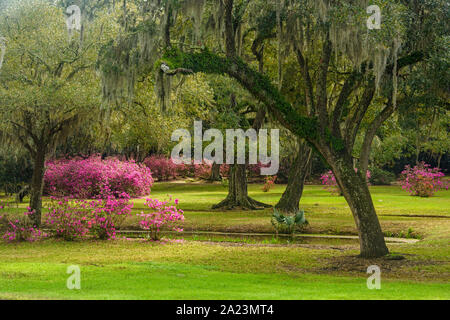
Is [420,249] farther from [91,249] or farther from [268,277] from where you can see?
[91,249]

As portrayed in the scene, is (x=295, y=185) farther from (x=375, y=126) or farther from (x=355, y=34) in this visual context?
(x=355, y=34)

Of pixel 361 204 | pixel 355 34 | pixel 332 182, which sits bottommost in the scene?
pixel 332 182

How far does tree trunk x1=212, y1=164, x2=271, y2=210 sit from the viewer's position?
95.1 feet

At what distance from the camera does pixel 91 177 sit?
3428cm

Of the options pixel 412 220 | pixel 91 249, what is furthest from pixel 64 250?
pixel 412 220

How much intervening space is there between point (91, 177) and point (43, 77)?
1534cm

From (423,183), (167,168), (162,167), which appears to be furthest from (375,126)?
(167,168)

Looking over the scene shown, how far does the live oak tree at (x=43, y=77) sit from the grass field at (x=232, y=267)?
4.34 meters

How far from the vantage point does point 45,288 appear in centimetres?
909

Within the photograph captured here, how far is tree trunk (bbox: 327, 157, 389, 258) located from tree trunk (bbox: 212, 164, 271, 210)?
15.2 m

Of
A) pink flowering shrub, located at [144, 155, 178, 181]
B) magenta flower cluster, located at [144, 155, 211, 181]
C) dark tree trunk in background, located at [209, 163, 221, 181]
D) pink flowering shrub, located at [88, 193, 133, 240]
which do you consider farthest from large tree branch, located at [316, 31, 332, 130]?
pink flowering shrub, located at [144, 155, 178, 181]

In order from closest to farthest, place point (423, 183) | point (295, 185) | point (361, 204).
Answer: point (361, 204) < point (295, 185) < point (423, 183)

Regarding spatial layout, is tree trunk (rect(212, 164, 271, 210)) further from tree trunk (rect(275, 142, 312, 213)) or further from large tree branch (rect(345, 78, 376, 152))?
large tree branch (rect(345, 78, 376, 152))

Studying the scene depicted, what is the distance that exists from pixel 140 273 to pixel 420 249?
8631 millimetres
